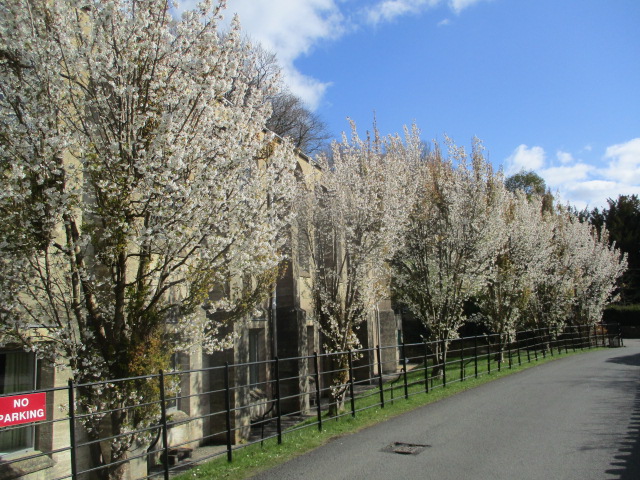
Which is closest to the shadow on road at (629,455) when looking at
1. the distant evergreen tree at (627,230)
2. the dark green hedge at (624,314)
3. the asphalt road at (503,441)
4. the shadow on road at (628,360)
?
the asphalt road at (503,441)

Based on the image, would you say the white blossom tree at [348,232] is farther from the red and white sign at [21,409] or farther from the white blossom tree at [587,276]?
the white blossom tree at [587,276]

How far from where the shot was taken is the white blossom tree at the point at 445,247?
17.5 m

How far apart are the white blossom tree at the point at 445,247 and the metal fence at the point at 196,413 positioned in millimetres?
1408

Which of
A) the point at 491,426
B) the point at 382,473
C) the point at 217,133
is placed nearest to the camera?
the point at 382,473

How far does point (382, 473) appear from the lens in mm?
6699

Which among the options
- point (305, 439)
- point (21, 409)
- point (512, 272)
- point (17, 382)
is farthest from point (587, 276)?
point (21, 409)

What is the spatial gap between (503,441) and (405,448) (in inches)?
60.5

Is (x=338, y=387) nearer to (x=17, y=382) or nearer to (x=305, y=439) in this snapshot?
(x=305, y=439)

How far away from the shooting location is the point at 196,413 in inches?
479

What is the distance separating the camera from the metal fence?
683cm

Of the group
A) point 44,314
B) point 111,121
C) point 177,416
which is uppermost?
point 111,121

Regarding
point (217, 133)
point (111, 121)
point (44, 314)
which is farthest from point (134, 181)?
point (44, 314)

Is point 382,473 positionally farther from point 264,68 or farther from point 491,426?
point 264,68

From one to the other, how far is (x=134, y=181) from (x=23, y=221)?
1.38 m
